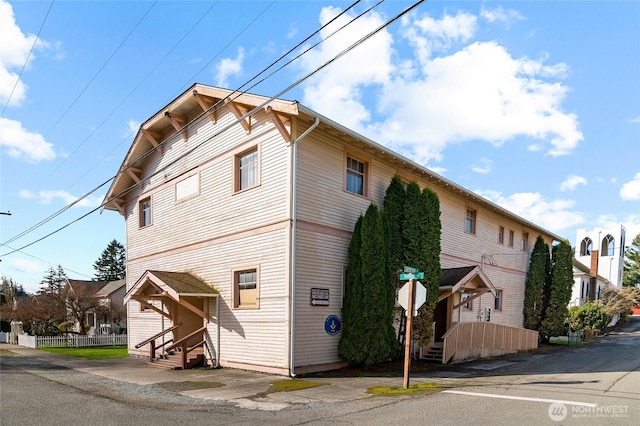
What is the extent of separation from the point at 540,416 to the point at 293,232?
7.34 meters

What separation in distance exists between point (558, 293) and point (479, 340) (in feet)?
40.9

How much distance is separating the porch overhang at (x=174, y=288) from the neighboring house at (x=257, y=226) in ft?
0.17

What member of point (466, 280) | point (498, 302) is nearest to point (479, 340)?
point (466, 280)

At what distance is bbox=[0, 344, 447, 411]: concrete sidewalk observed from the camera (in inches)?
368

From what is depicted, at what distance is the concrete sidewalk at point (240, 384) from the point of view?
30.7 feet

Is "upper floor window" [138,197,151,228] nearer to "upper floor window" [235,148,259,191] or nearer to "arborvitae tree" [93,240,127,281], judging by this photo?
"upper floor window" [235,148,259,191]

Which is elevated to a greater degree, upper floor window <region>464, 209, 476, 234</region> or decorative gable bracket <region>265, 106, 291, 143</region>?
decorative gable bracket <region>265, 106, 291, 143</region>

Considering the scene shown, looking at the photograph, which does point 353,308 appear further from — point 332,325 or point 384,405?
point 384,405

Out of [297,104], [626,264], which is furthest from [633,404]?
[626,264]

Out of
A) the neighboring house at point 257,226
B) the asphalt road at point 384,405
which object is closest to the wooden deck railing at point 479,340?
the neighboring house at point 257,226

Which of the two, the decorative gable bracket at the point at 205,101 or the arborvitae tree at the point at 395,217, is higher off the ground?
the decorative gable bracket at the point at 205,101

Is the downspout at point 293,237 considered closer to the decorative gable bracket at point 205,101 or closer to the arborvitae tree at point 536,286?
the decorative gable bracket at point 205,101

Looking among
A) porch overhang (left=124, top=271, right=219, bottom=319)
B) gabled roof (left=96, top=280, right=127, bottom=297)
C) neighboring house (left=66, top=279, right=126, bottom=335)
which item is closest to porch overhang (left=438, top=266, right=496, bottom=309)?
porch overhang (left=124, top=271, right=219, bottom=319)

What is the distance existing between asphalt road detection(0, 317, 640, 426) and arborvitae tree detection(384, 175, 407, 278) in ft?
12.8
